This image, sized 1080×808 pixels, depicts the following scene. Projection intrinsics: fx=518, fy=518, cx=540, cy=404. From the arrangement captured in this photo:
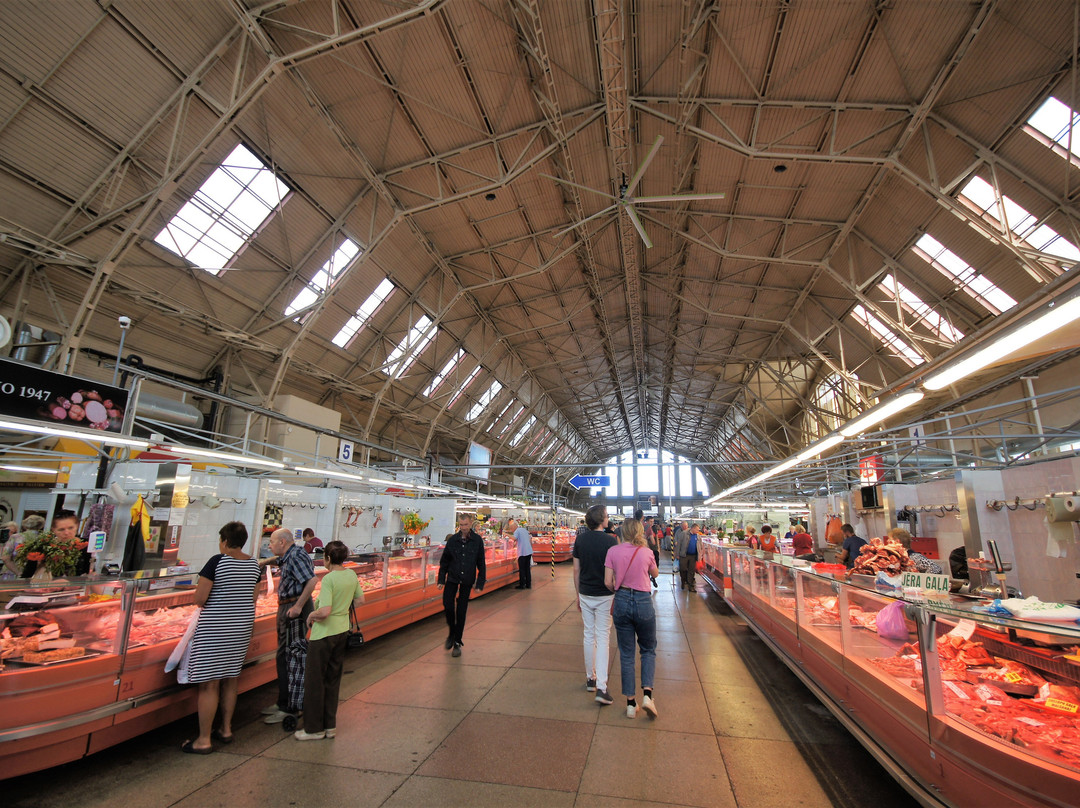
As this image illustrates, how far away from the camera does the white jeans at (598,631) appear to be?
4.68 meters

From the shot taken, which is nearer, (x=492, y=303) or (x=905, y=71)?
(x=905, y=71)

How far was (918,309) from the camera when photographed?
39.6 feet

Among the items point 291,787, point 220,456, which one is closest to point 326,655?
point 291,787

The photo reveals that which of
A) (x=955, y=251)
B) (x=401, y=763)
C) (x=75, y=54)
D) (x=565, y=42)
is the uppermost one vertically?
(x=565, y=42)

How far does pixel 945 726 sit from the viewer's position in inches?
99.6

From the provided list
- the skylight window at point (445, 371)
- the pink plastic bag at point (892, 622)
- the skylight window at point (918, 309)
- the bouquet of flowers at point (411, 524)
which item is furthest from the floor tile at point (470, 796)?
the skylight window at point (445, 371)

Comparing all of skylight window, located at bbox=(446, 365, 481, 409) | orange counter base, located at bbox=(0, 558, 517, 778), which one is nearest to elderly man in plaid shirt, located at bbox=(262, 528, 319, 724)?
orange counter base, located at bbox=(0, 558, 517, 778)

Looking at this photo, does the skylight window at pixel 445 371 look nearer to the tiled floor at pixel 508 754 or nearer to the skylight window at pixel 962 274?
the tiled floor at pixel 508 754

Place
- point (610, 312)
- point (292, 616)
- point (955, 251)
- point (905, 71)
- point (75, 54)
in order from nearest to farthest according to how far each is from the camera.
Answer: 1. point (292, 616)
2. point (75, 54)
3. point (905, 71)
4. point (955, 251)
5. point (610, 312)

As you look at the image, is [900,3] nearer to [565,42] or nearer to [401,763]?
[565,42]

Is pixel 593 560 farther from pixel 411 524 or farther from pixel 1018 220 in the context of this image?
pixel 411 524

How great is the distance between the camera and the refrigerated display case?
2.15 meters

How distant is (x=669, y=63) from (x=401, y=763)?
11.0 m

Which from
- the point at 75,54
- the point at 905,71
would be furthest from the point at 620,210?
the point at 75,54
